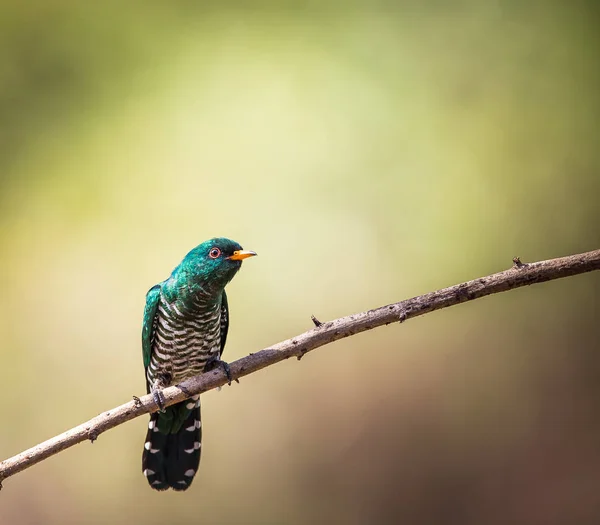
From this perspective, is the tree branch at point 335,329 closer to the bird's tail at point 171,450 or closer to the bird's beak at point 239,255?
the bird's beak at point 239,255

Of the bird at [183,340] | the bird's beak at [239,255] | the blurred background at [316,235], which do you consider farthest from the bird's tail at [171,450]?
the blurred background at [316,235]

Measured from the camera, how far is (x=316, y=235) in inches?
252

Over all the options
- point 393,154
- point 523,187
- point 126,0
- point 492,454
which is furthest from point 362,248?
point 126,0

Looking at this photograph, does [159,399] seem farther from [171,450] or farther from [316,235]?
[316,235]

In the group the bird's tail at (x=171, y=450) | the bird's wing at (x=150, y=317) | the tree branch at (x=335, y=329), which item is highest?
the bird's wing at (x=150, y=317)

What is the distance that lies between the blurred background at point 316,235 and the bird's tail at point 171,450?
4.65 feet

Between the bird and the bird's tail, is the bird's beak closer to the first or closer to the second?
the bird

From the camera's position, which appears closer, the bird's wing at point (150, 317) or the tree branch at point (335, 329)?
the tree branch at point (335, 329)

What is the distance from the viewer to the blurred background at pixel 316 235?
591 cm

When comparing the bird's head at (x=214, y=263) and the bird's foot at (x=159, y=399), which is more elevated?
the bird's head at (x=214, y=263)

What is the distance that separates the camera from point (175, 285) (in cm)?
415

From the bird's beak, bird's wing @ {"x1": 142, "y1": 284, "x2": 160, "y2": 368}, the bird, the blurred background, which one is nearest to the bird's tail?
the bird

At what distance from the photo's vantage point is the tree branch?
2824 mm

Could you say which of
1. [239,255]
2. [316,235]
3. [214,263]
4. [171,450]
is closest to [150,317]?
[214,263]
